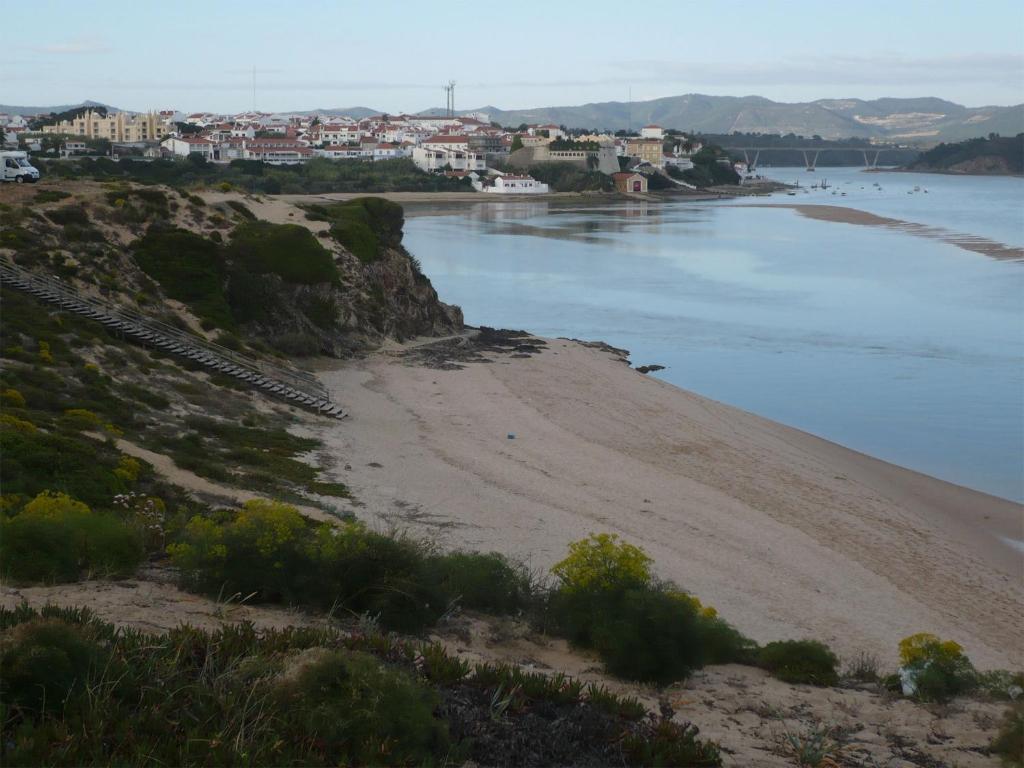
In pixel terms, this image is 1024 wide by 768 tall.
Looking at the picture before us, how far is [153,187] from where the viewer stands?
90.3 feet

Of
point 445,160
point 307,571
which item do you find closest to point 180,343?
point 307,571

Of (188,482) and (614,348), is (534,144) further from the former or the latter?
(188,482)

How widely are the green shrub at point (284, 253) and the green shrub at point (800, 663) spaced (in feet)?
65.4

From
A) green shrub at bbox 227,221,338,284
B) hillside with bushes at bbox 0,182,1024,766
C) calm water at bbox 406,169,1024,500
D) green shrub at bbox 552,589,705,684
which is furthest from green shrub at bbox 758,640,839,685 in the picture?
green shrub at bbox 227,221,338,284

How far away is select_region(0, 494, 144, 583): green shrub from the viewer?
7.18 meters

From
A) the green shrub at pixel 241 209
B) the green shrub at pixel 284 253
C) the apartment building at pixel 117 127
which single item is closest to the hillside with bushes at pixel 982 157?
the apartment building at pixel 117 127

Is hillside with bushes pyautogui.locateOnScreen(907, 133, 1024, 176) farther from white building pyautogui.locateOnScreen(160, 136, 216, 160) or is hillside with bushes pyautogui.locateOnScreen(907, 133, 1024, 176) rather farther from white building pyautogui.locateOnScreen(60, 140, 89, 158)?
white building pyautogui.locateOnScreen(60, 140, 89, 158)

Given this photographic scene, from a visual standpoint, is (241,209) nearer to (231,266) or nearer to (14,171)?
(231,266)

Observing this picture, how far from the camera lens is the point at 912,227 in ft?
216

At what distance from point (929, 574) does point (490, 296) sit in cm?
2711

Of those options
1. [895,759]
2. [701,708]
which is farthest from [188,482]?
[895,759]

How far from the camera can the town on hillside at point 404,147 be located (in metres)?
93.0

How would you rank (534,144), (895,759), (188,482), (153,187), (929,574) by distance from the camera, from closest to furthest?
(895,759), (188,482), (929,574), (153,187), (534,144)

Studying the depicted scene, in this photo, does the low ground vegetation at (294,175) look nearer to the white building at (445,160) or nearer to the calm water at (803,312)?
the white building at (445,160)
